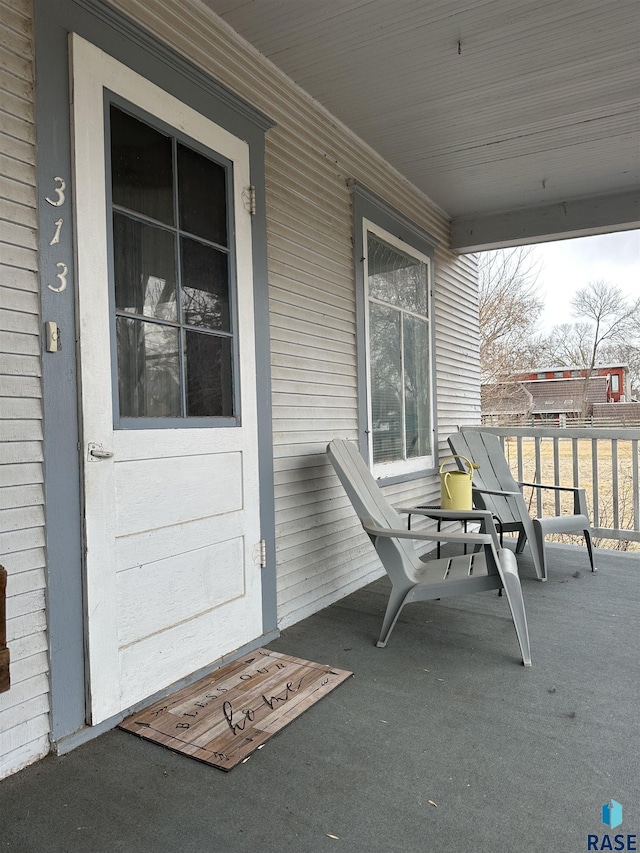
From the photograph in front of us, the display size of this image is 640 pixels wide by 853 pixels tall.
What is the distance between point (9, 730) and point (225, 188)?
2262mm

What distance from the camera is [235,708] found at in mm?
2150

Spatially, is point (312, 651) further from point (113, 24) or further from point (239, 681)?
point (113, 24)

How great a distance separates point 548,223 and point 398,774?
479 cm

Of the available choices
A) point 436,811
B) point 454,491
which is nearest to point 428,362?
point 454,491

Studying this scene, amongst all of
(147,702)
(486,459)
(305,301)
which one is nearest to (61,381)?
(147,702)

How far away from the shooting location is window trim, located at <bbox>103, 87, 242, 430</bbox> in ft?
6.83

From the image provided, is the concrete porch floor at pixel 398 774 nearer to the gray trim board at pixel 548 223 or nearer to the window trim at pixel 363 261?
the window trim at pixel 363 261

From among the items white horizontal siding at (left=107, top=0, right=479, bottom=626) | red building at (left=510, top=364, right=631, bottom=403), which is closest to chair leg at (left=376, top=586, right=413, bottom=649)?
white horizontal siding at (left=107, top=0, right=479, bottom=626)

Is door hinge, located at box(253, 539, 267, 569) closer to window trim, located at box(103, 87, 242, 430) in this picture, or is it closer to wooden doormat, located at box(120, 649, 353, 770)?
wooden doormat, located at box(120, 649, 353, 770)

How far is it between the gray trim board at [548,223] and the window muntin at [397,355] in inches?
31.8

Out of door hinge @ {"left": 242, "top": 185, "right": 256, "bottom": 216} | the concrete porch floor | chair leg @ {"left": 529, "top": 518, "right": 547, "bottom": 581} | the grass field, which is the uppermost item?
door hinge @ {"left": 242, "top": 185, "right": 256, "bottom": 216}

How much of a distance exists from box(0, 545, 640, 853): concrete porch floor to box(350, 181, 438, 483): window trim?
166 centimetres

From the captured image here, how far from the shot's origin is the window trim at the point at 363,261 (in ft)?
12.8

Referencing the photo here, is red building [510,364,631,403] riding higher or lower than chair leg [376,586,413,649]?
higher
